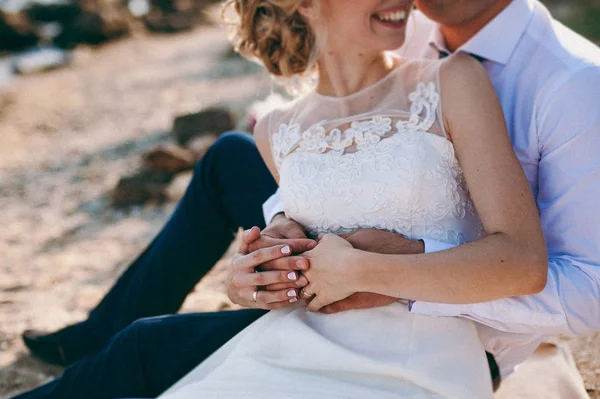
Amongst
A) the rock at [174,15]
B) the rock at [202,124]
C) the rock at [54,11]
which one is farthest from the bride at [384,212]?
the rock at [54,11]

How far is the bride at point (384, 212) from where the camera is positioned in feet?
6.11

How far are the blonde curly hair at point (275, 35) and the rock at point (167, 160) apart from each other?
→ 2801 mm

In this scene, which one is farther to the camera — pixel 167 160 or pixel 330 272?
pixel 167 160

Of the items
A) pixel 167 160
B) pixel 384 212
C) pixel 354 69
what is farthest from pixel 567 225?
pixel 167 160

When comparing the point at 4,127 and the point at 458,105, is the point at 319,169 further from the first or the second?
the point at 4,127

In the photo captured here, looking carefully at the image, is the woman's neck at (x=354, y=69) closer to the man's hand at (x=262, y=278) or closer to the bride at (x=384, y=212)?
the bride at (x=384, y=212)

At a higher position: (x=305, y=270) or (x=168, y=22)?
(x=305, y=270)

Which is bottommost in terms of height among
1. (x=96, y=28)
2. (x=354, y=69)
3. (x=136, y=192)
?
(x=96, y=28)

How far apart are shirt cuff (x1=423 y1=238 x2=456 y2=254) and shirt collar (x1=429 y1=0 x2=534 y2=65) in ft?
2.47

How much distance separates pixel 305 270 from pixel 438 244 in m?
0.42

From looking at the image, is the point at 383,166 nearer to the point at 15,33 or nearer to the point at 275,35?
the point at 275,35

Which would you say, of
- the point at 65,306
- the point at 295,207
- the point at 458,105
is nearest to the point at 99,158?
the point at 65,306

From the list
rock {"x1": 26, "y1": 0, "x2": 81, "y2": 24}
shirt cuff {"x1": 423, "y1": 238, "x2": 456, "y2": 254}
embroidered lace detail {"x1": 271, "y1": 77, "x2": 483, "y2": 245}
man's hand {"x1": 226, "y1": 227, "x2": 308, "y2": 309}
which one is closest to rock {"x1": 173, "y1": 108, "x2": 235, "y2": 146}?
embroidered lace detail {"x1": 271, "y1": 77, "x2": 483, "y2": 245}

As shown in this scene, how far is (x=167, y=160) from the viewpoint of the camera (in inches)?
218
